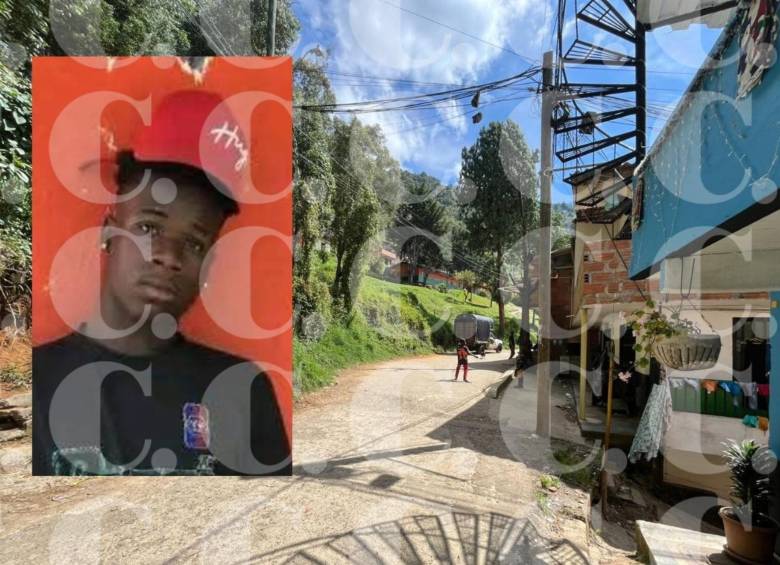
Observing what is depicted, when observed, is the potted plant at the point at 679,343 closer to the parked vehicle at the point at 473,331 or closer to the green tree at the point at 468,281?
the parked vehicle at the point at 473,331

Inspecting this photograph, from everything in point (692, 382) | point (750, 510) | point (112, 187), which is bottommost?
point (750, 510)

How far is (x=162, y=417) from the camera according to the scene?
2500mm

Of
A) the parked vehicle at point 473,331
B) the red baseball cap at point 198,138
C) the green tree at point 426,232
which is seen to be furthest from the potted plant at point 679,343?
the green tree at point 426,232

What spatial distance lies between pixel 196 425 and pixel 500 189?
2771 cm

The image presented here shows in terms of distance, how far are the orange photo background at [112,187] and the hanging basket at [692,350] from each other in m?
3.60

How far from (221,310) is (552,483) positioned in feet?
17.9

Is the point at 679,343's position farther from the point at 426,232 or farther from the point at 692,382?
the point at 426,232

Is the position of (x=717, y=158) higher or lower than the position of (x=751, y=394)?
higher

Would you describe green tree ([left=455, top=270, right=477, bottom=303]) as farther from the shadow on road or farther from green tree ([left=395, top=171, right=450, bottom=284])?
the shadow on road

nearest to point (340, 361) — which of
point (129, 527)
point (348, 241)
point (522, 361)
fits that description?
point (348, 241)

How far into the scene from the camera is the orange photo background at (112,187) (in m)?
2.41

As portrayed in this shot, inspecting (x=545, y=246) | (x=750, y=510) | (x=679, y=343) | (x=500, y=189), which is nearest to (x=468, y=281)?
(x=500, y=189)

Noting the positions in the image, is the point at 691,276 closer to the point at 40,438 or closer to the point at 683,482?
the point at 683,482

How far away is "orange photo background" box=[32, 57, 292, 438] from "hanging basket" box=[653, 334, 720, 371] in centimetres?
360
